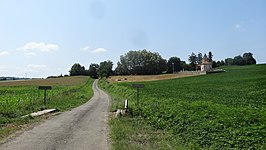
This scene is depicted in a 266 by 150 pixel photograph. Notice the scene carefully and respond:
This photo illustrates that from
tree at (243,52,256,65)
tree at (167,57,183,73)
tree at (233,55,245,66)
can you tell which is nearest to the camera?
tree at (167,57,183,73)

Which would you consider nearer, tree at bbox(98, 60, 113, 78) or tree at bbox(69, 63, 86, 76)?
tree at bbox(98, 60, 113, 78)

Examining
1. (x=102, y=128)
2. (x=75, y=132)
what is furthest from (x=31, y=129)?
(x=102, y=128)

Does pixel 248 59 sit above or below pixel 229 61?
above

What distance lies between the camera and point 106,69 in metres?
150

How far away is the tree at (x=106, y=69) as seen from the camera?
144863 millimetres

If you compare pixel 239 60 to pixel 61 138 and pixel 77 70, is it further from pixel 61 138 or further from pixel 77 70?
pixel 61 138

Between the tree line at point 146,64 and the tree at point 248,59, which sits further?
the tree at point 248,59

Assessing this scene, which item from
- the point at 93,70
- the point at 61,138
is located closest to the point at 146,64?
the point at 93,70

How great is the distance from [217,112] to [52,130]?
7.43 m

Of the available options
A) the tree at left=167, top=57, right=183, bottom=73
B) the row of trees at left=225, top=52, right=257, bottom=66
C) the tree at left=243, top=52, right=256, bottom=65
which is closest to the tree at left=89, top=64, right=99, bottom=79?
the tree at left=167, top=57, right=183, bottom=73

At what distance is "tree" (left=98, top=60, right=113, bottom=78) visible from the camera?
145 meters

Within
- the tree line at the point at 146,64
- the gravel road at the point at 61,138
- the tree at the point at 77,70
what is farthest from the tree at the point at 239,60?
the gravel road at the point at 61,138

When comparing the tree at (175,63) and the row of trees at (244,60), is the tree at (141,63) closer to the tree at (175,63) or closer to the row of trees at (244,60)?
the tree at (175,63)

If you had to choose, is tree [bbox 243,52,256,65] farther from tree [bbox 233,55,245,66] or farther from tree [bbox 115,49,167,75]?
tree [bbox 115,49,167,75]
